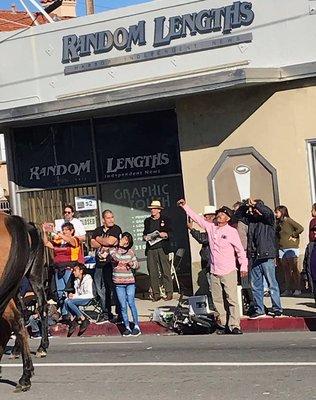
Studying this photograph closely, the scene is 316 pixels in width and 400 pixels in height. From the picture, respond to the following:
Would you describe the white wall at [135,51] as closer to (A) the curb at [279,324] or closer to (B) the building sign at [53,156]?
(B) the building sign at [53,156]

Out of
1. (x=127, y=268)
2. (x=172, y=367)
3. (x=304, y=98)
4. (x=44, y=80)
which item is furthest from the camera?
(x=44, y=80)

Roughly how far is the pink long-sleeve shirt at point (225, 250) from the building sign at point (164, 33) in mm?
5453

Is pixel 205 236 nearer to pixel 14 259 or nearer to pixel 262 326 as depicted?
pixel 262 326

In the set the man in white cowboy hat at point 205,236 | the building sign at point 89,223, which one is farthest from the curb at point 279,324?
the building sign at point 89,223

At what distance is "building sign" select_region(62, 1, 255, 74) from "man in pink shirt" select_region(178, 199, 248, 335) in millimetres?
5409

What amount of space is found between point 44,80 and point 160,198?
384cm

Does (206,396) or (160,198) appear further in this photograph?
(160,198)

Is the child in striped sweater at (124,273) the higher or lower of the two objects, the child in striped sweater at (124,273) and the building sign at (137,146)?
the lower

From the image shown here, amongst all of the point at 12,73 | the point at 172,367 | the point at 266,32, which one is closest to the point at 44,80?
the point at 12,73

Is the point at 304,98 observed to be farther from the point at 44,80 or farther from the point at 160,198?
the point at 44,80

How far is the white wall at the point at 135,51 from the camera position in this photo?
17562 millimetres

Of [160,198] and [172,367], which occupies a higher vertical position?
[160,198]

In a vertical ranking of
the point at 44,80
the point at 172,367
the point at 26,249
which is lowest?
the point at 172,367

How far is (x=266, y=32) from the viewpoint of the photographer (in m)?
17.8
